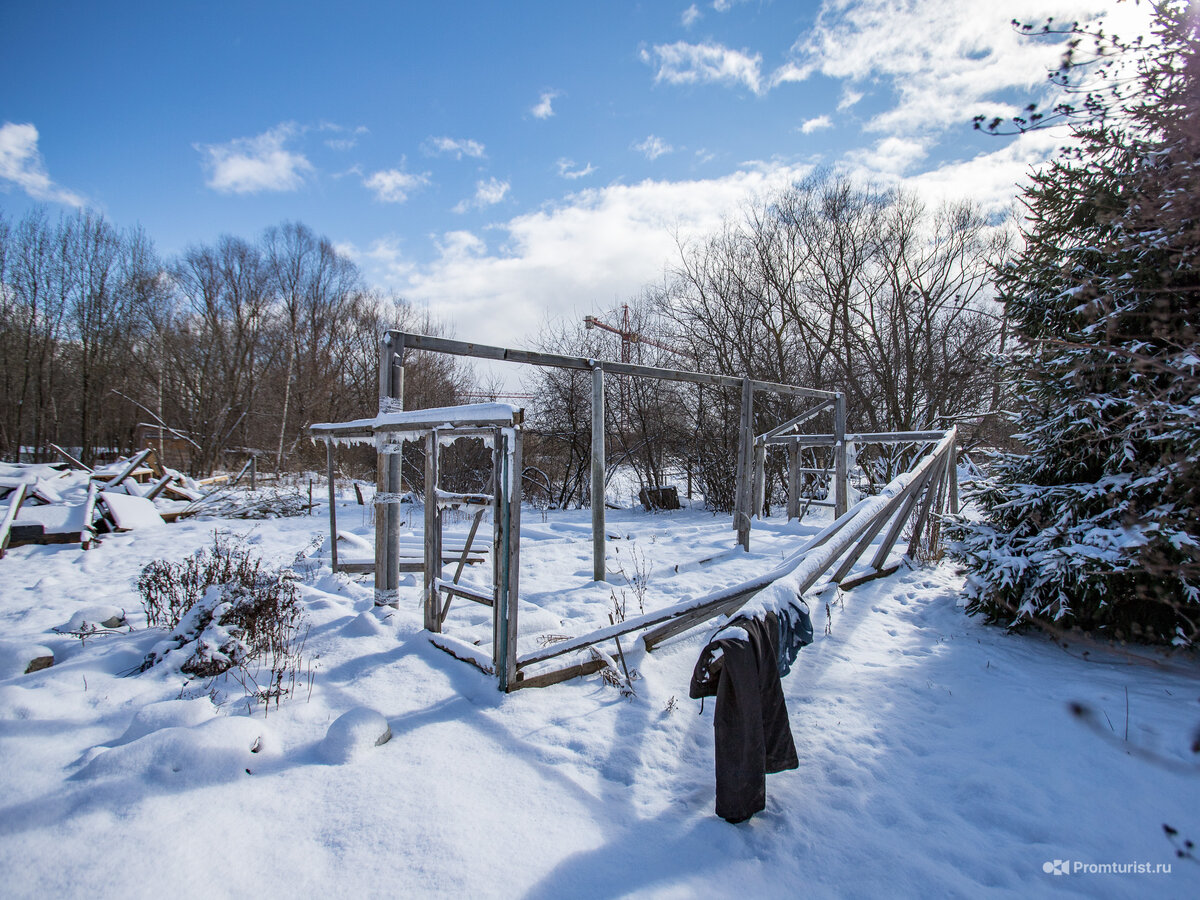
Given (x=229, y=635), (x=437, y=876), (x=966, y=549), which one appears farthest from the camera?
(x=966, y=549)

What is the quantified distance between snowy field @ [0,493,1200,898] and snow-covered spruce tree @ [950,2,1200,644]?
0.42m

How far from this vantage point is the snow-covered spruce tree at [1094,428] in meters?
2.89

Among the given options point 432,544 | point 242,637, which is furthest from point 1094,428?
point 242,637

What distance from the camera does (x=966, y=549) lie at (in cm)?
426

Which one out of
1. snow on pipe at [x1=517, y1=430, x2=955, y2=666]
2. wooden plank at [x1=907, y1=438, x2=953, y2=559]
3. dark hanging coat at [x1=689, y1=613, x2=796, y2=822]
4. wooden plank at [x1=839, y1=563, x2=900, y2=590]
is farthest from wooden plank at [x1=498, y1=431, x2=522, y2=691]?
wooden plank at [x1=907, y1=438, x2=953, y2=559]

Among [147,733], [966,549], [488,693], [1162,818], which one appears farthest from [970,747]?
[147,733]

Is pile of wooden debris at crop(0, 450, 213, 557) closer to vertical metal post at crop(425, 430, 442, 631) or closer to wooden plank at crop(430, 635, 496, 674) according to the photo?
vertical metal post at crop(425, 430, 442, 631)

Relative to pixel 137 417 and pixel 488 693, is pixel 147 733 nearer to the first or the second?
pixel 488 693

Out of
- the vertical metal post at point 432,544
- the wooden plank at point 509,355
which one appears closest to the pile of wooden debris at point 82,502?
the wooden plank at point 509,355

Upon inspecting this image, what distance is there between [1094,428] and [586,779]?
3.54m

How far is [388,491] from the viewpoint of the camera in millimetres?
4359

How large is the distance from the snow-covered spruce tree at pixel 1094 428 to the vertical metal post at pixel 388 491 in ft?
13.0

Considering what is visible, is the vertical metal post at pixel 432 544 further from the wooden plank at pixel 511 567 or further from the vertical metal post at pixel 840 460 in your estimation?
the vertical metal post at pixel 840 460

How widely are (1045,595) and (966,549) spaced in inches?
25.4
